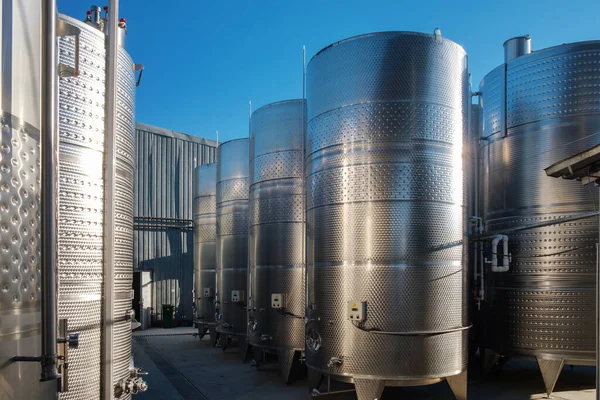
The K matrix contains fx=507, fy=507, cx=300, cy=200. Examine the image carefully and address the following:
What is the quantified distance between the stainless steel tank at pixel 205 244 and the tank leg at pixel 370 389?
9841mm

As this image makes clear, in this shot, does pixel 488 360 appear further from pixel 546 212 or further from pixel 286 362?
pixel 286 362

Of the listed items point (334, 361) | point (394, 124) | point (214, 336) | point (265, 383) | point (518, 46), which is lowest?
point (214, 336)

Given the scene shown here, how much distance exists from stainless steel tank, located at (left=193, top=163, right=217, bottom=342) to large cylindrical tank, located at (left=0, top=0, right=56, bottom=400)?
14.5 metres

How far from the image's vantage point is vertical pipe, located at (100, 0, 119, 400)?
16.2 feet

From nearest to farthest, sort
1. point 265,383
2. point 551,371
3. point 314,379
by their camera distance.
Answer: point 314,379 → point 551,371 → point 265,383

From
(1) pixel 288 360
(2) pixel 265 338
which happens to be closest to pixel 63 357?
(1) pixel 288 360

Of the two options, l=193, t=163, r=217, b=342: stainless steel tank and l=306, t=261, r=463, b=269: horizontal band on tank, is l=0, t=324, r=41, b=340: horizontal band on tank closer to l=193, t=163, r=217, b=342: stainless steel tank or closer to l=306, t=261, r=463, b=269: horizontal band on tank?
l=306, t=261, r=463, b=269: horizontal band on tank

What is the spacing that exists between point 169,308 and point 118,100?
16748 mm

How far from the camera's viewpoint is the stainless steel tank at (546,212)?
9195mm

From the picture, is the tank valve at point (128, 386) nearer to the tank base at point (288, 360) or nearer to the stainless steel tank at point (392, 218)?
the stainless steel tank at point (392, 218)

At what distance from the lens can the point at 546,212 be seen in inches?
375

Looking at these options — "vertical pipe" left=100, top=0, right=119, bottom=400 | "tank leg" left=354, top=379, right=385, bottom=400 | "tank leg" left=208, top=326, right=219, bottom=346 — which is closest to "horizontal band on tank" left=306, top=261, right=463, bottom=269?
"tank leg" left=354, top=379, right=385, bottom=400

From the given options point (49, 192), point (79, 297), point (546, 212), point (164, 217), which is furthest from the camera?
point (164, 217)

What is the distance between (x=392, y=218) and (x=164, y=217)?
1696 cm
